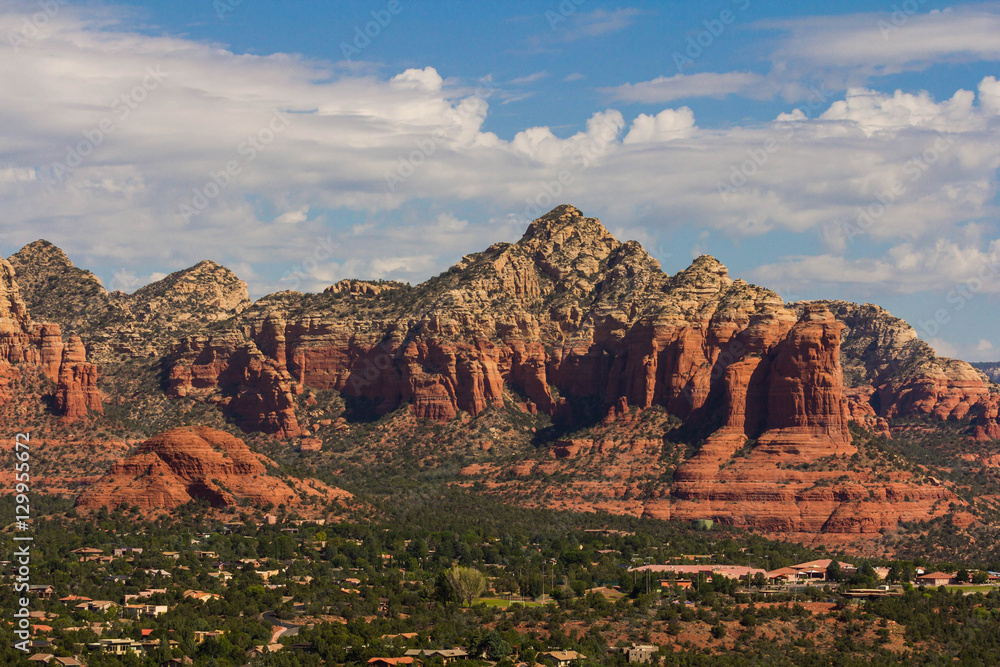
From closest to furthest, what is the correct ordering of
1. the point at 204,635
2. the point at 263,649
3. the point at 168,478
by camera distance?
the point at 263,649 → the point at 204,635 → the point at 168,478

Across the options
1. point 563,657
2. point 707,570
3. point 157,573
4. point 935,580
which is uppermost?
point 157,573

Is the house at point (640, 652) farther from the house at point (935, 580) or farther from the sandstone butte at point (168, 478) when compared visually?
the sandstone butte at point (168, 478)

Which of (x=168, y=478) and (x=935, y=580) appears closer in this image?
(x=935, y=580)

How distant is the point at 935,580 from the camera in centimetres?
16888

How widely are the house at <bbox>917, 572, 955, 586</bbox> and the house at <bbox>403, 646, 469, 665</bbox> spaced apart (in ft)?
183

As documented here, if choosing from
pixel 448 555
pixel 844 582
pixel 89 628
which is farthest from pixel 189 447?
pixel 844 582

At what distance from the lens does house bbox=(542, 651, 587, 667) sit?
5096 inches

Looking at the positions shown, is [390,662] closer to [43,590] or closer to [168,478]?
[43,590]

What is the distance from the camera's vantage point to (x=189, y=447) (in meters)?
198

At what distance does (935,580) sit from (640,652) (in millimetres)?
47350

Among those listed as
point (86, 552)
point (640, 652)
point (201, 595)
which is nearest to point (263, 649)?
point (201, 595)

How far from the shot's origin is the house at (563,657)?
129450 millimetres

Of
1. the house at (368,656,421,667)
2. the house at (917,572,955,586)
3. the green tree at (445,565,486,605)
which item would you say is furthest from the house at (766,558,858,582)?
the house at (368,656,421,667)

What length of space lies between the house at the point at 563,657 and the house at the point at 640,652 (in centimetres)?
396
